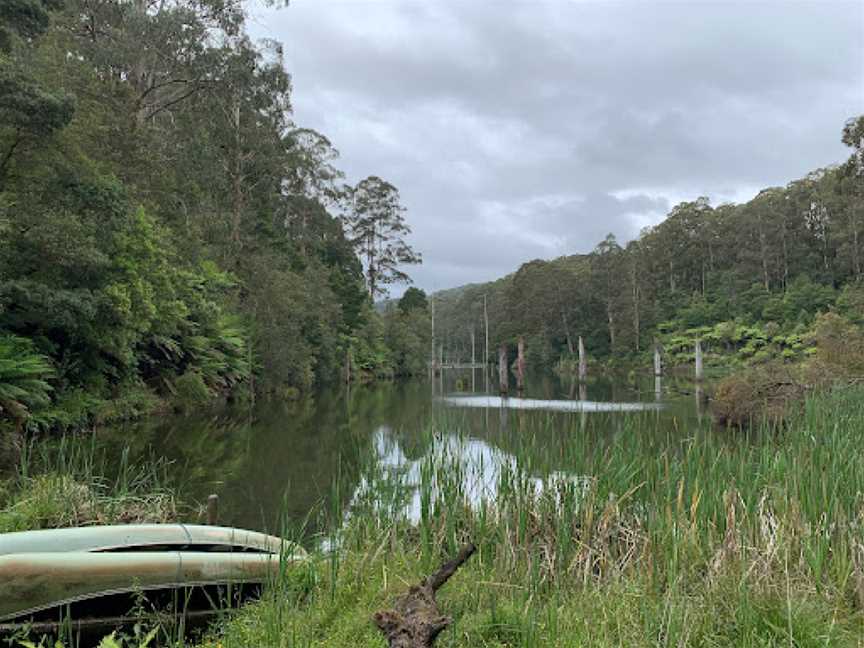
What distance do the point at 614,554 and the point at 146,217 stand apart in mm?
13077

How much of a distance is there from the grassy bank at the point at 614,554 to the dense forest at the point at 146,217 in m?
7.56

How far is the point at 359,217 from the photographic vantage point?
4700cm

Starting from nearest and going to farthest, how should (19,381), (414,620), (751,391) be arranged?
(414,620) < (19,381) < (751,391)

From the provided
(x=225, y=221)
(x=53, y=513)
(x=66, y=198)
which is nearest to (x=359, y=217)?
(x=225, y=221)

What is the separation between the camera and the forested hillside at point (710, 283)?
38250mm

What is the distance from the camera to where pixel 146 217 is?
1420 cm

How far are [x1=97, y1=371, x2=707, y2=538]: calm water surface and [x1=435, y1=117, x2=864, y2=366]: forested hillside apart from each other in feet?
76.1

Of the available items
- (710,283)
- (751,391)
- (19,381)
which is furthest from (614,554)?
(710,283)

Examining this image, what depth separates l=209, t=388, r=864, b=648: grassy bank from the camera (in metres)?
2.85

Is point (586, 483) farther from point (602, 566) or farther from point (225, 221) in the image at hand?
point (225, 221)

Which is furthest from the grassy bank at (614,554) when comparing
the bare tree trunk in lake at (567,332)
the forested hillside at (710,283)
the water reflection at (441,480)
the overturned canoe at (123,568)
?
the bare tree trunk in lake at (567,332)

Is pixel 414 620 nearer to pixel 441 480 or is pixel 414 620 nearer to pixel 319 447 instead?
pixel 441 480

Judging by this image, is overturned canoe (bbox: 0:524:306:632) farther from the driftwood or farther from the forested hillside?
the forested hillside

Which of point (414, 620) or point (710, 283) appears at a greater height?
point (710, 283)
